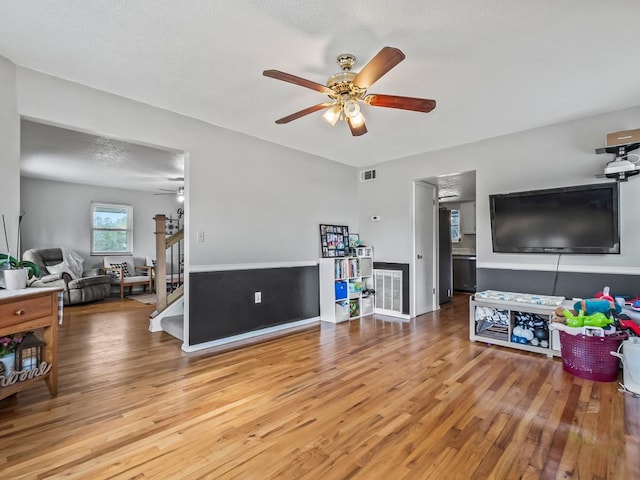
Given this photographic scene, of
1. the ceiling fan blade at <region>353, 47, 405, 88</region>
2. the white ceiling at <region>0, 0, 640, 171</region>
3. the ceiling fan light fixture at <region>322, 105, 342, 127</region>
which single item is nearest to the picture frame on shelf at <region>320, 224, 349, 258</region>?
the white ceiling at <region>0, 0, 640, 171</region>

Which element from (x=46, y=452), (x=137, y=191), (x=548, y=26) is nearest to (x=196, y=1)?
(x=548, y=26)

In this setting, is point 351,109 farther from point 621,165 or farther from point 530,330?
point 530,330

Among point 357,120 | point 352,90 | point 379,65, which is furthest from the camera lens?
point 357,120

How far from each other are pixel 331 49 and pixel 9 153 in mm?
2478

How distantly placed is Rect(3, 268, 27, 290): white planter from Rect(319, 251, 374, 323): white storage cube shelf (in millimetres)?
3191

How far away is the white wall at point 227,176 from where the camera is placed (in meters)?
2.62

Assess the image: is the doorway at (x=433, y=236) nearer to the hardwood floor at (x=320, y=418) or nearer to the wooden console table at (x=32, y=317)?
the hardwood floor at (x=320, y=418)

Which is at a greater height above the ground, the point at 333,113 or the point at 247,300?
the point at 333,113

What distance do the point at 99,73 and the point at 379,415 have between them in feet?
10.7

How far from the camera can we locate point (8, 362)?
2.04m

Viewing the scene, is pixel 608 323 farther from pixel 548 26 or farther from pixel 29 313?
pixel 29 313

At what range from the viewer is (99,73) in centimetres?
246

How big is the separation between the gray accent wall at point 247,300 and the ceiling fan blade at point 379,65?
8.13 feet

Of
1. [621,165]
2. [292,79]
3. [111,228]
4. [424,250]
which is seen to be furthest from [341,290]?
[111,228]
